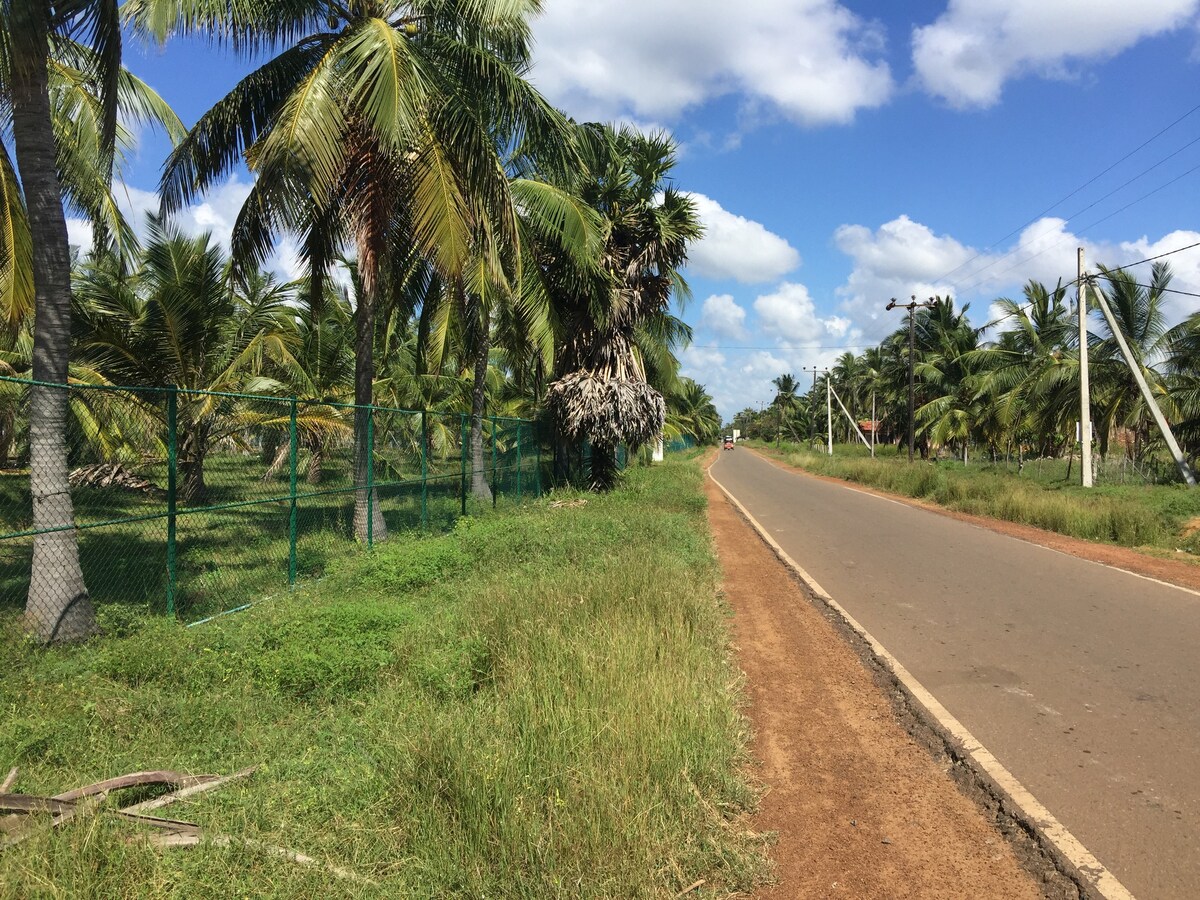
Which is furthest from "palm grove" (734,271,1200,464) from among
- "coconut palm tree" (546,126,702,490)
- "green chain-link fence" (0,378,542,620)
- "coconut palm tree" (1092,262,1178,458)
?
"green chain-link fence" (0,378,542,620)

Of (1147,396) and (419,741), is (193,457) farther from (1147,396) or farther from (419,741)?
(1147,396)

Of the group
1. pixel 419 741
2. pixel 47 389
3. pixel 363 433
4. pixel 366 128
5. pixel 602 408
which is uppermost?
pixel 366 128

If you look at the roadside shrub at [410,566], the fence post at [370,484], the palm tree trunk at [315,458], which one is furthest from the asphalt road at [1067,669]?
the palm tree trunk at [315,458]

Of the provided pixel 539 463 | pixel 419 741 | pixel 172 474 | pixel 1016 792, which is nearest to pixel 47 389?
pixel 172 474

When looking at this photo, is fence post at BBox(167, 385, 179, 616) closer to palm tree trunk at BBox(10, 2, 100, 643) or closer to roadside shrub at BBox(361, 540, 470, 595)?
palm tree trunk at BBox(10, 2, 100, 643)

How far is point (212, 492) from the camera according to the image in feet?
57.6

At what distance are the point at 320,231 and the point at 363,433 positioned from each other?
3102 mm

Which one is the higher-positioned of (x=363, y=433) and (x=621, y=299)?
(x=621, y=299)

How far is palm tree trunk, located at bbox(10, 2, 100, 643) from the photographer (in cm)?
624

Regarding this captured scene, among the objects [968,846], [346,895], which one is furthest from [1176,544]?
[346,895]

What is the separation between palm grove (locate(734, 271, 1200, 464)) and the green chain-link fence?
18922 millimetres

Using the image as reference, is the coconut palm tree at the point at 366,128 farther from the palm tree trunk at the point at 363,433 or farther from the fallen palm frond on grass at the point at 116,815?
the fallen palm frond on grass at the point at 116,815

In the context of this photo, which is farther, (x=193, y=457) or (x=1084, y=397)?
(x=1084, y=397)

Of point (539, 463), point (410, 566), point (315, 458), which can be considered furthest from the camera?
point (539, 463)
